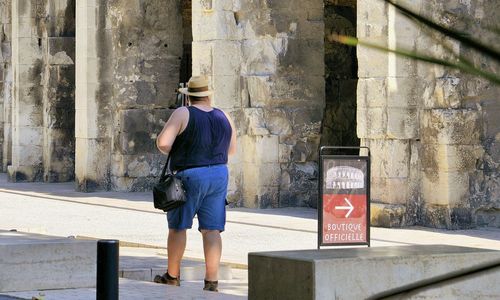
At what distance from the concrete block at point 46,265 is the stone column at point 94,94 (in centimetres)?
1474

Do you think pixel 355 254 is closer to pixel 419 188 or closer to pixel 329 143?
pixel 419 188

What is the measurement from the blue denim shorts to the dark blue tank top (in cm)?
6

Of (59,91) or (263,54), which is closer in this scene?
(263,54)

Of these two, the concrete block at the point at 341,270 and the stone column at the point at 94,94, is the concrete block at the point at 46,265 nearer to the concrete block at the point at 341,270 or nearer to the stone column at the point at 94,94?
the concrete block at the point at 341,270

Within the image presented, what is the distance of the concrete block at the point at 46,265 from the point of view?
8.77 m

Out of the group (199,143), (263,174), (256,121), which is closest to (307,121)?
(256,121)

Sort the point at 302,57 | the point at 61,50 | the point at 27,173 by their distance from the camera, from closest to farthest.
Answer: the point at 302,57 < the point at 61,50 < the point at 27,173

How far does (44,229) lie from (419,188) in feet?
14.0

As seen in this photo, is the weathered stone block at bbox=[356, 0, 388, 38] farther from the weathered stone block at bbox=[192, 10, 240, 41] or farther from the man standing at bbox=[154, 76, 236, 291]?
the man standing at bbox=[154, 76, 236, 291]

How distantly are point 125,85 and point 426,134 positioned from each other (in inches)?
340

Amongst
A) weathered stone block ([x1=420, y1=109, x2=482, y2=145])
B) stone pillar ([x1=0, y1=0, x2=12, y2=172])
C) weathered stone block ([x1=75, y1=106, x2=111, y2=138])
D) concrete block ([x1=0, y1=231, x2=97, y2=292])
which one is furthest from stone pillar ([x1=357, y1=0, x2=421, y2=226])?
stone pillar ([x1=0, y1=0, x2=12, y2=172])

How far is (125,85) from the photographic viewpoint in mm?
23500

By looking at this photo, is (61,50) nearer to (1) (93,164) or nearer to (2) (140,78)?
(2) (140,78)

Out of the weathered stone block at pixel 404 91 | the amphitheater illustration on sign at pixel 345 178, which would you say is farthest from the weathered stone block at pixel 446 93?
the amphitheater illustration on sign at pixel 345 178
